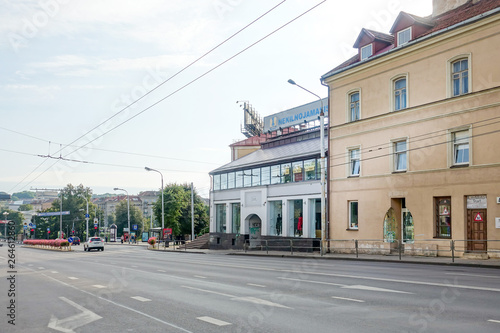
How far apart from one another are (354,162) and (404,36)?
8.22 m

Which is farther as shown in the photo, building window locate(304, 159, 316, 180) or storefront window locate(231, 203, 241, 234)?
storefront window locate(231, 203, 241, 234)

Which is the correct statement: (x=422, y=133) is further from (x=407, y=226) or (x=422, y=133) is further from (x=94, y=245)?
(x=94, y=245)

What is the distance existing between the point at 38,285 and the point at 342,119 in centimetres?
2242

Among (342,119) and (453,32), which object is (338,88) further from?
(453,32)

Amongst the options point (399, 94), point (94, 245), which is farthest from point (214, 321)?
point (94, 245)

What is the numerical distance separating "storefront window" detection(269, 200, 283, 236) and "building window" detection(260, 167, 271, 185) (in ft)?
6.29

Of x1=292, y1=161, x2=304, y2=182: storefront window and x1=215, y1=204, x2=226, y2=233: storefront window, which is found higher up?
x1=292, y1=161, x2=304, y2=182: storefront window

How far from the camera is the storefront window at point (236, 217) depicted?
4684 cm

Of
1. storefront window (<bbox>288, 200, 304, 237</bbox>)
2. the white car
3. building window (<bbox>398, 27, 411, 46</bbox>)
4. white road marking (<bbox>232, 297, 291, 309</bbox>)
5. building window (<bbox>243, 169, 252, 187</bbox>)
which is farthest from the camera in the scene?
the white car

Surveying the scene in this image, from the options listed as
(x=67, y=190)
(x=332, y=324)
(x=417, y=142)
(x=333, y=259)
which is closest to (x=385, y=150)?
(x=417, y=142)

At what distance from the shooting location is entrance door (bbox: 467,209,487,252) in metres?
24.0

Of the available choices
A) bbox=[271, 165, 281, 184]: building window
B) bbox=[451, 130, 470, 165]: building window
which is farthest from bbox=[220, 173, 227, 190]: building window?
bbox=[451, 130, 470, 165]: building window

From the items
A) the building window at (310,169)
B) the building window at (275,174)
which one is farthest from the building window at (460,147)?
the building window at (275,174)

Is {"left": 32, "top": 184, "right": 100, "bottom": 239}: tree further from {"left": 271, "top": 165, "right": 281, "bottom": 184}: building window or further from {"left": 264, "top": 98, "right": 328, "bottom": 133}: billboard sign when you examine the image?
{"left": 271, "top": 165, "right": 281, "bottom": 184}: building window
